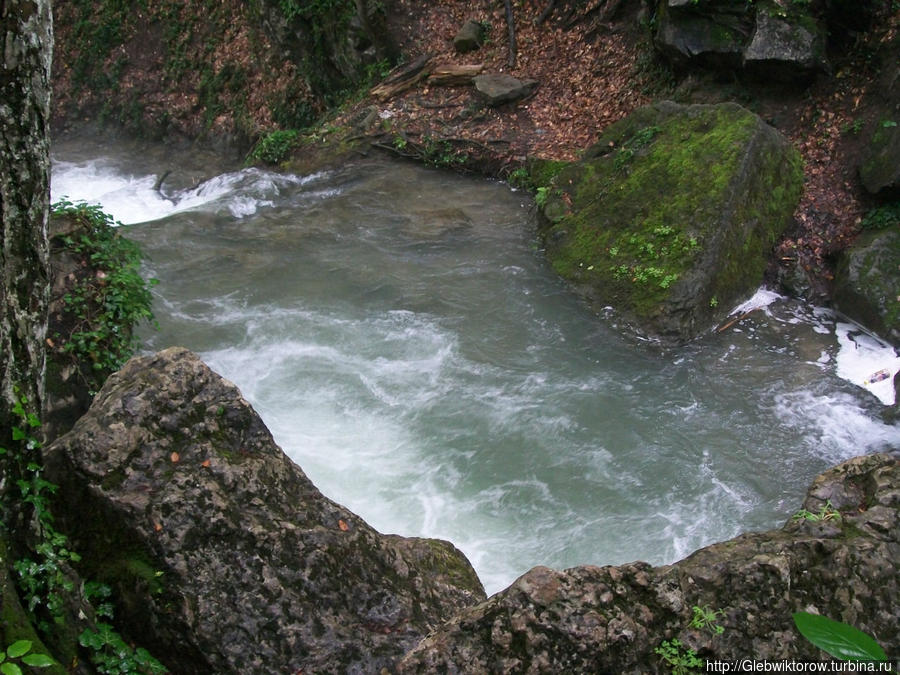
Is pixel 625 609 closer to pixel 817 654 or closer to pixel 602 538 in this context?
pixel 817 654

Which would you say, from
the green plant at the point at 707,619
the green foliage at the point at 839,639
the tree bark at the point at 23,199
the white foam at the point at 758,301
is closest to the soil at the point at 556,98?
the white foam at the point at 758,301

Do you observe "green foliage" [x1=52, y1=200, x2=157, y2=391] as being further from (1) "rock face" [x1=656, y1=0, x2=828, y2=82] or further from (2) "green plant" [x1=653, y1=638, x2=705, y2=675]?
(1) "rock face" [x1=656, y1=0, x2=828, y2=82]

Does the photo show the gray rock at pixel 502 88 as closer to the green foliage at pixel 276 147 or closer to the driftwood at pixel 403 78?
the driftwood at pixel 403 78

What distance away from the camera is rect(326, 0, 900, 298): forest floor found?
9781mm

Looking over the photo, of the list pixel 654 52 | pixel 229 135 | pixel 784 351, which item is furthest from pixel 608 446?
pixel 229 135

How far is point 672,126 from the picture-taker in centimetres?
1045

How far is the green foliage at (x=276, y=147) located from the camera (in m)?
13.4

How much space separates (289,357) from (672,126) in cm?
616

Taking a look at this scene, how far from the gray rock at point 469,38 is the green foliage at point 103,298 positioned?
8.65 m

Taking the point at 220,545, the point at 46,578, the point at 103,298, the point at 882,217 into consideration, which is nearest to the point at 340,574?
the point at 220,545

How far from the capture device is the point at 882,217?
9.24 meters

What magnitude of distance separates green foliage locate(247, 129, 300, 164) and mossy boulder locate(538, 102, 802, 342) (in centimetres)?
519

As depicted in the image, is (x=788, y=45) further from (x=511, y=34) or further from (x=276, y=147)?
(x=276, y=147)

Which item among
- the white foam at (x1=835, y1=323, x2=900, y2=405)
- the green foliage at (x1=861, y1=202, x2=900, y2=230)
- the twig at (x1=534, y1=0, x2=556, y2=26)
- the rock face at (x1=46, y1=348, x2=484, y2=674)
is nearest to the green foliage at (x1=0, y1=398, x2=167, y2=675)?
the rock face at (x1=46, y1=348, x2=484, y2=674)
